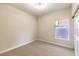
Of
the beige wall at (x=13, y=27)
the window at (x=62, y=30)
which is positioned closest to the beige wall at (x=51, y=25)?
the window at (x=62, y=30)

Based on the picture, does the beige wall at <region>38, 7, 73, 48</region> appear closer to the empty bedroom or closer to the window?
the empty bedroom

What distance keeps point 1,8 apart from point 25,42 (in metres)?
1.83

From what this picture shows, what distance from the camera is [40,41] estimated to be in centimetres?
333

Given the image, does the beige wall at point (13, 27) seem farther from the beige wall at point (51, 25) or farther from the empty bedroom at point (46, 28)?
the beige wall at point (51, 25)

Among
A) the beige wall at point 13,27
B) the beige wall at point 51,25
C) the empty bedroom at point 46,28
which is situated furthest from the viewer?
the beige wall at point 51,25

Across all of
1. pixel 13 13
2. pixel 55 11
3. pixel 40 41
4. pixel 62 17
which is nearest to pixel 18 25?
pixel 13 13

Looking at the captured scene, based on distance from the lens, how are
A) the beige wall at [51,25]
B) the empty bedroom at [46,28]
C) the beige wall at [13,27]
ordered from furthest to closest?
the beige wall at [51,25] → the empty bedroom at [46,28] → the beige wall at [13,27]

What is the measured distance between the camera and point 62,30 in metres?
3.29

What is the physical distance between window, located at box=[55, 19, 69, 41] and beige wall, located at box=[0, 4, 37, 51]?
36.7 inches

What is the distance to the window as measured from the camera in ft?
10.5

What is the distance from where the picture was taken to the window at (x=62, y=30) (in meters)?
3.19

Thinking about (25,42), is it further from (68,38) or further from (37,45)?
(68,38)

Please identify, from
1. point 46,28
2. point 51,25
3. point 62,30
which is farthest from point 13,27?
point 62,30

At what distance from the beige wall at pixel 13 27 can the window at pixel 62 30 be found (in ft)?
3.06
